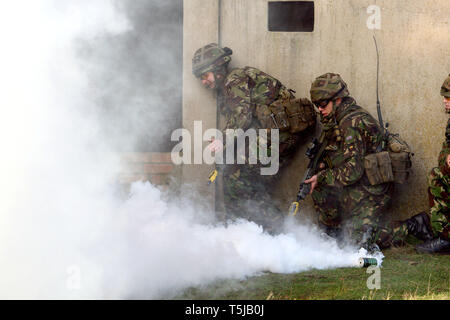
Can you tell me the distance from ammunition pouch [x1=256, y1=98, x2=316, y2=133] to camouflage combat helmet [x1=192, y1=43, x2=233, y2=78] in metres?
0.72

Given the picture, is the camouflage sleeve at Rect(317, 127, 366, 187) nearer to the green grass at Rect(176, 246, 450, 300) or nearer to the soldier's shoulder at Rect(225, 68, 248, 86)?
the green grass at Rect(176, 246, 450, 300)

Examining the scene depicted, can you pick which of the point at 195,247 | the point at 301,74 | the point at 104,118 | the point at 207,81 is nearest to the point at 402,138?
the point at 301,74

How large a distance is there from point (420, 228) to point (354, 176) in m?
1.00

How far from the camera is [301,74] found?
6.95 metres

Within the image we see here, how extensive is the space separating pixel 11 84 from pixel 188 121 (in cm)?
243

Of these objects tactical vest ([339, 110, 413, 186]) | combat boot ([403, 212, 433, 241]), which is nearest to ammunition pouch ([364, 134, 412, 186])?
tactical vest ([339, 110, 413, 186])

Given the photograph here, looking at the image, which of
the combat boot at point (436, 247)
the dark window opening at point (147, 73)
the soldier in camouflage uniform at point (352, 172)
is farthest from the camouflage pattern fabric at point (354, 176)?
the dark window opening at point (147, 73)

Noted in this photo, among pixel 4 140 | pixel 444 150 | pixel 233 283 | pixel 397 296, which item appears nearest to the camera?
pixel 397 296

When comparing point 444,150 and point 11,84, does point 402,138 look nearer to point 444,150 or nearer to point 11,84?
point 444,150

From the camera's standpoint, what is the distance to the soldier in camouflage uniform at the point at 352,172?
19.5 ft

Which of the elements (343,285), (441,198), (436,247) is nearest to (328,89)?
(441,198)

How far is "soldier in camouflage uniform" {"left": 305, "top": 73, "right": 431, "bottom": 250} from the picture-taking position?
19.5 feet

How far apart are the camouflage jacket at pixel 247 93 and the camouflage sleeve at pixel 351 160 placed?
42.5 inches

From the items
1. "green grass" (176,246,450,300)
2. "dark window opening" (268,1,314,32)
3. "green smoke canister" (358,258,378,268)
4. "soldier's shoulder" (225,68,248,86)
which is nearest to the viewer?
"green grass" (176,246,450,300)
